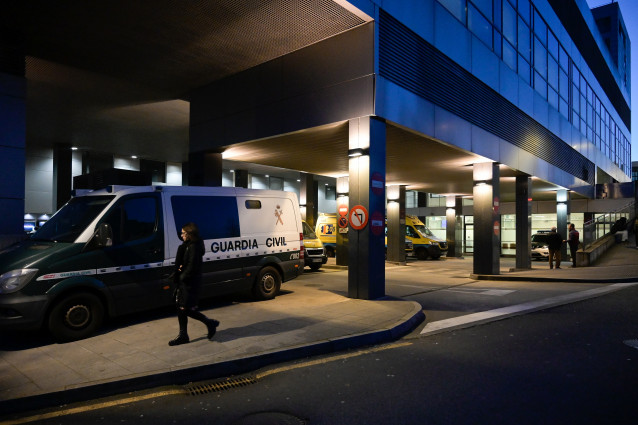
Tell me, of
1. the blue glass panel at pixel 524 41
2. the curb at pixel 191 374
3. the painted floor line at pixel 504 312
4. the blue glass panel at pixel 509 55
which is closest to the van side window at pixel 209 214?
the curb at pixel 191 374

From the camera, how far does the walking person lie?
591cm

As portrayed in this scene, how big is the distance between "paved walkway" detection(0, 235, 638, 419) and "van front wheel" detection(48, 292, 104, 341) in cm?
17

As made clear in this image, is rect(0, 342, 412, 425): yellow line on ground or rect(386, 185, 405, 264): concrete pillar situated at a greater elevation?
rect(386, 185, 405, 264): concrete pillar

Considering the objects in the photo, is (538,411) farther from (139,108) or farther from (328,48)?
(139,108)

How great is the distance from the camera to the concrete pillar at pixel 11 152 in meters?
9.64

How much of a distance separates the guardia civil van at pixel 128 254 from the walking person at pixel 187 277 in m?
1.59

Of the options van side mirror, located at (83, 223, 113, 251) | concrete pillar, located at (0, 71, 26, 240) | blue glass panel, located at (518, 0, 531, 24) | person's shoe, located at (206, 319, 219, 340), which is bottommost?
person's shoe, located at (206, 319, 219, 340)

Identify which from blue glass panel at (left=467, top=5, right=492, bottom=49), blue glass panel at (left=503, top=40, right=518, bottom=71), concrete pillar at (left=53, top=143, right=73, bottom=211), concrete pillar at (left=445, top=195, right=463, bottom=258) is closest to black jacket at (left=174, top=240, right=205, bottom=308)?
blue glass panel at (left=467, top=5, right=492, bottom=49)

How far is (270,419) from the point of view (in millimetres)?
3859

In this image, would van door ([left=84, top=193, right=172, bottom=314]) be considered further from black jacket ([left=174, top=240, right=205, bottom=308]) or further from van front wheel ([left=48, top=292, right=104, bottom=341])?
black jacket ([left=174, top=240, right=205, bottom=308])

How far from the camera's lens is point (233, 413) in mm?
4016

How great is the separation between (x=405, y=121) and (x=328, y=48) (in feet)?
8.42

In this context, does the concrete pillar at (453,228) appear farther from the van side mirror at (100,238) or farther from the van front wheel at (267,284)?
the van side mirror at (100,238)

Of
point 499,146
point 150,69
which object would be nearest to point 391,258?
point 499,146
